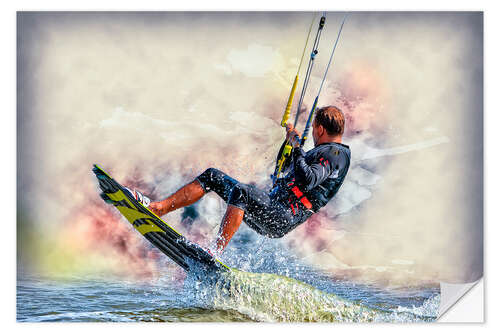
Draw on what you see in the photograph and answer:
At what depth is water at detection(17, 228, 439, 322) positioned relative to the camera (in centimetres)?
320

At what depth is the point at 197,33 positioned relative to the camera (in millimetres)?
3416

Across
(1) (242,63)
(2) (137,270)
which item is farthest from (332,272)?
(1) (242,63)

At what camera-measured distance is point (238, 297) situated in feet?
10.5

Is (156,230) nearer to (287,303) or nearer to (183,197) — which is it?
(183,197)

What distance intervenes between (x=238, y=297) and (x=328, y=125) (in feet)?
3.79

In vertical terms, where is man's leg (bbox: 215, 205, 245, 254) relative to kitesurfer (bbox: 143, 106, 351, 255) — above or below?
below

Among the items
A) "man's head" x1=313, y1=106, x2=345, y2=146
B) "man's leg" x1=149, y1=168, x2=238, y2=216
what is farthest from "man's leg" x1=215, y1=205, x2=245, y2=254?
"man's head" x1=313, y1=106, x2=345, y2=146

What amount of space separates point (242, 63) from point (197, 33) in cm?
35

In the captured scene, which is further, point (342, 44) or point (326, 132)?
point (342, 44)

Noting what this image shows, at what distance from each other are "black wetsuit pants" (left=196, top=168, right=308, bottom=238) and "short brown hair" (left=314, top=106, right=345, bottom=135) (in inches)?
21.1

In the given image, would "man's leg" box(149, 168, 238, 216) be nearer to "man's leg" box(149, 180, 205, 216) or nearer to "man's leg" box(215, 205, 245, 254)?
"man's leg" box(149, 180, 205, 216)

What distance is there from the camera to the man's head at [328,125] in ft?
10.5

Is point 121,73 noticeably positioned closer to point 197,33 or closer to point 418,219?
point 197,33

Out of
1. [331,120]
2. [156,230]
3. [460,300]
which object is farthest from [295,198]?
[460,300]
